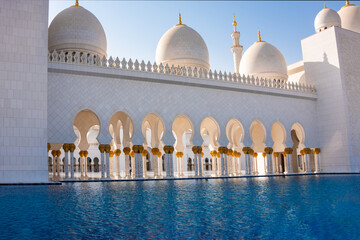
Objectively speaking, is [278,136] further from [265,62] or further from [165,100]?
[165,100]

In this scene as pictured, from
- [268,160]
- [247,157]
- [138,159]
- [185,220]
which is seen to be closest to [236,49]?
[268,160]

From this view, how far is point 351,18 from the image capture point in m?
14.3

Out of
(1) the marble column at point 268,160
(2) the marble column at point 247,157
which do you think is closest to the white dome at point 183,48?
(2) the marble column at point 247,157

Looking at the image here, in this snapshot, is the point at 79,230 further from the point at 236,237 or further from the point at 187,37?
the point at 187,37

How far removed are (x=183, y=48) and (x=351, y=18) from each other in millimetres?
7320

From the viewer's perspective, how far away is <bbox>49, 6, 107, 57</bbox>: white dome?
10887mm

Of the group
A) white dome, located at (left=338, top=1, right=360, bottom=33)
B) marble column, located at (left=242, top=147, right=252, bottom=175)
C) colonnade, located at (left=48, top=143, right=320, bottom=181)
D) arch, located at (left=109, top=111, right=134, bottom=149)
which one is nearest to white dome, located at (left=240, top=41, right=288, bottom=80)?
white dome, located at (left=338, top=1, right=360, bottom=33)

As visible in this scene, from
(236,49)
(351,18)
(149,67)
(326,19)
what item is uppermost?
(351,18)

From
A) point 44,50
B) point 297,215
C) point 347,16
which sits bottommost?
point 297,215

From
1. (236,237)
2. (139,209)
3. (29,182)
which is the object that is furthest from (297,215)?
(29,182)

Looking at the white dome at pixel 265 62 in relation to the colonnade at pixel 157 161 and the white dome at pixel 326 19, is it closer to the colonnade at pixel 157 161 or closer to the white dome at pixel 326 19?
the white dome at pixel 326 19

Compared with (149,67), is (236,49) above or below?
above

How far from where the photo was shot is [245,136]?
11.0m

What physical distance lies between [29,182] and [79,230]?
5.47 m
